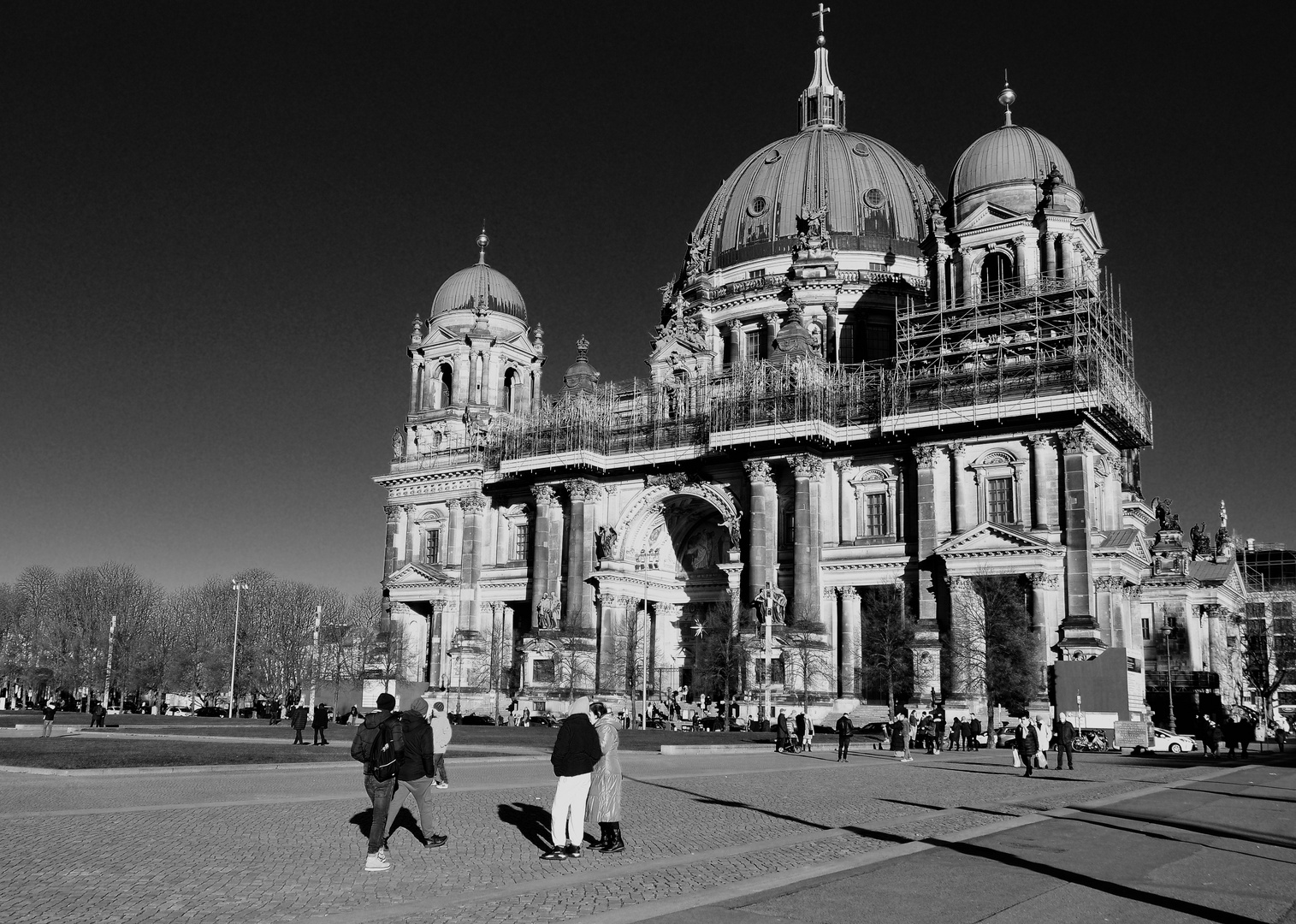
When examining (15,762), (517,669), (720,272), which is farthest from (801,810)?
(720,272)

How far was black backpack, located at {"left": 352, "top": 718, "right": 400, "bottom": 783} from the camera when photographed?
1479cm

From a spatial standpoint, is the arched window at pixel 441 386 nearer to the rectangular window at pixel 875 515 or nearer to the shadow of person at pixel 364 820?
the rectangular window at pixel 875 515

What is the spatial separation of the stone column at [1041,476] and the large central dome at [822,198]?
29.5m

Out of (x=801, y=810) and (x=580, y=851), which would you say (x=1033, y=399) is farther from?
(x=580, y=851)

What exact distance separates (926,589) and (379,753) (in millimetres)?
55278

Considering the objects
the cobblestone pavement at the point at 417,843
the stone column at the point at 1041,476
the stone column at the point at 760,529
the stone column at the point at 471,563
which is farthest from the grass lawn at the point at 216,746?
the stone column at the point at 471,563

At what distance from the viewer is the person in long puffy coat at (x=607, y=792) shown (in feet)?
52.0

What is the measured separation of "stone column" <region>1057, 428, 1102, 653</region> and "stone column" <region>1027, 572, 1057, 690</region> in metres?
1.02

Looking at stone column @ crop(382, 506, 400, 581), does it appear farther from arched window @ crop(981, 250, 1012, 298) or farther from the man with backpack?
the man with backpack

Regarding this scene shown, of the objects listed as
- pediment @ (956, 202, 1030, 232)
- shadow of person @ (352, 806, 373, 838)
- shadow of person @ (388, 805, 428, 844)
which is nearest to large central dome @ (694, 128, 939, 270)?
pediment @ (956, 202, 1030, 232)

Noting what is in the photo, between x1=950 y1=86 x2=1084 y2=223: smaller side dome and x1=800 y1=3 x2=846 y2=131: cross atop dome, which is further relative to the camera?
x1=800 y1=3 x2=846 y2=131: cross atop dome

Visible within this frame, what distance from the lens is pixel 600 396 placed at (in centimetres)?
8538

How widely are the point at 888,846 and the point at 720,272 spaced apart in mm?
79585

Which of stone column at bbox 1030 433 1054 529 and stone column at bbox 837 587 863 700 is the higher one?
stone column at bbox 1030 433 1054 529
